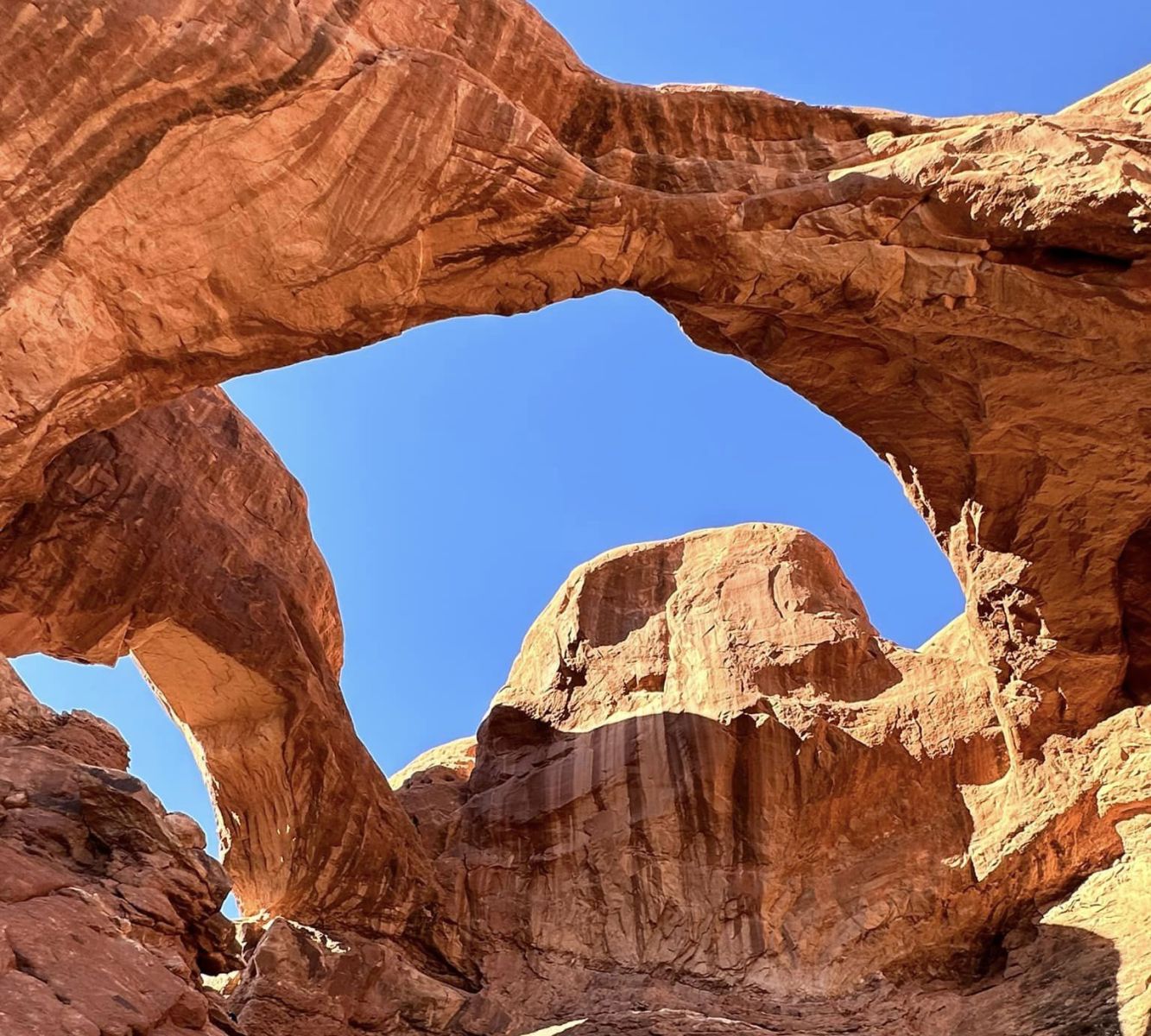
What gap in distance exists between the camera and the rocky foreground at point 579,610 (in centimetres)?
1025

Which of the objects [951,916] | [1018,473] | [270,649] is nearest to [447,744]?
[270,649]

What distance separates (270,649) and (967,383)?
1041cm

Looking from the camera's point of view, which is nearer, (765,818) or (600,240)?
(600,240)

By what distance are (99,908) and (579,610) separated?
44.6ft

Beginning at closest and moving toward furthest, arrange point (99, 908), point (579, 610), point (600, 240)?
point (99, 908) < point (600, 240) < point (579, 610)

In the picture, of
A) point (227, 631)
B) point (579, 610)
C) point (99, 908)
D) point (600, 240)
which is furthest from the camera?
point (579, 610)

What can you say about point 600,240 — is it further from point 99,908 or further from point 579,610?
point 579,610

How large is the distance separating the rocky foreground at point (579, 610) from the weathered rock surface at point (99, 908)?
0.14 ft

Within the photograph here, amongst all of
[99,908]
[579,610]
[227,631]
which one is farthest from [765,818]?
[99,908]

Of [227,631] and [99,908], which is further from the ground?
[227,631]

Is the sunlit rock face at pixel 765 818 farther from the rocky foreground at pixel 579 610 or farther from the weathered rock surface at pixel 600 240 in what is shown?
the weathered rock surface at pixel 600 240

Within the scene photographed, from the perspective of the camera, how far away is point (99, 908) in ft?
28.3

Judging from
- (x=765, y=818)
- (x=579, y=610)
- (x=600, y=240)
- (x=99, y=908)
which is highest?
(x=579, y=610)

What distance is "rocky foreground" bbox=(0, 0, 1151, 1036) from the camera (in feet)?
33.6
